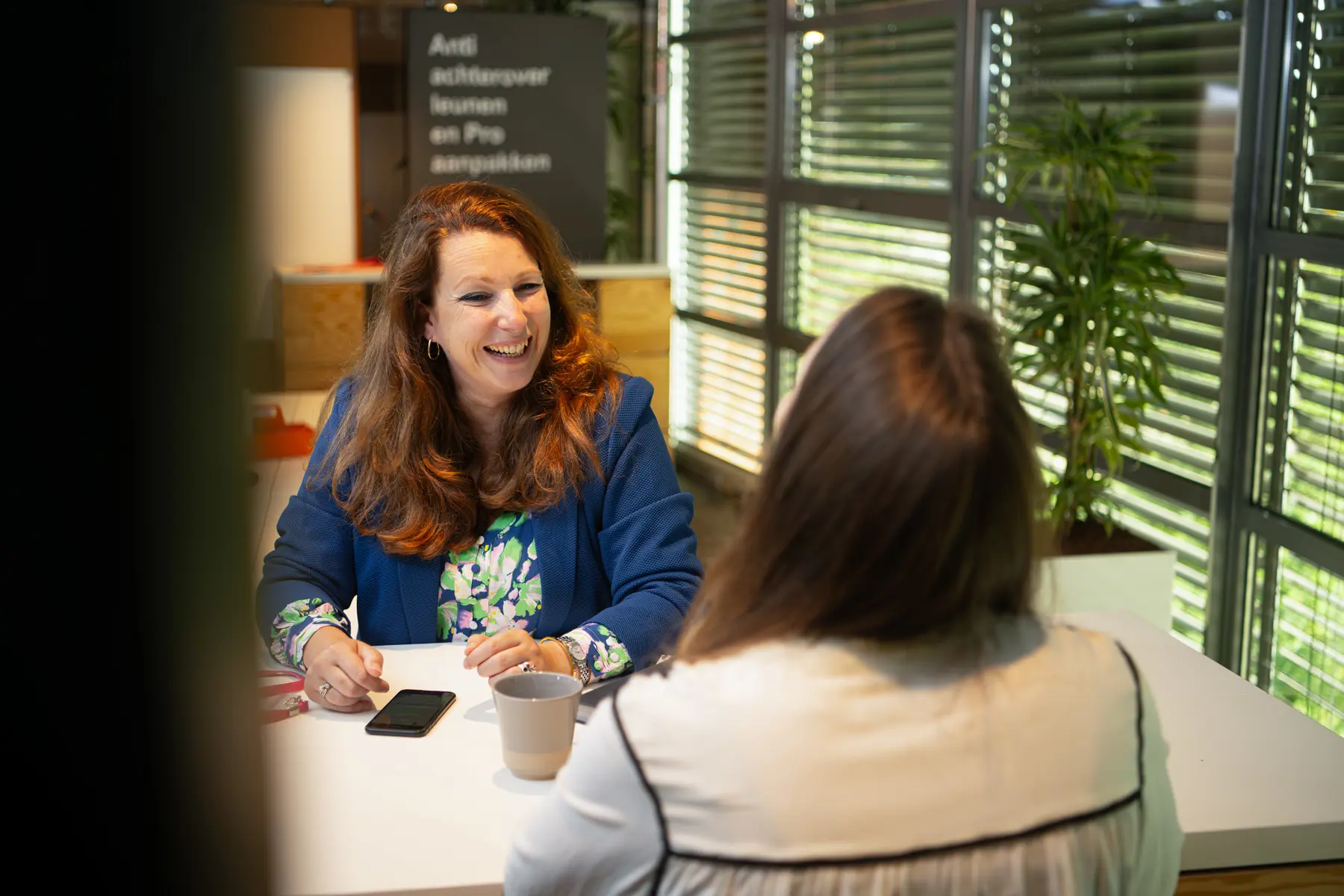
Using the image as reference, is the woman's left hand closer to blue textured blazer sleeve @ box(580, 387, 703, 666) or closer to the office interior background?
blue textured blazer sleeve @ box(580, 387, 703, 666)

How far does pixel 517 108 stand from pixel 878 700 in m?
4.68

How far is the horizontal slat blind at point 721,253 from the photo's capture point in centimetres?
586

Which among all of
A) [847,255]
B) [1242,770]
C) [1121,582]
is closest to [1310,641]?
[1121,582]

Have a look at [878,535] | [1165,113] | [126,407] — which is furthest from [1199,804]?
[1165,113]

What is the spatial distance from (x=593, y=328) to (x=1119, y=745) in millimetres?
1232

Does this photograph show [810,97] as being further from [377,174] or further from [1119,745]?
[1119,745]

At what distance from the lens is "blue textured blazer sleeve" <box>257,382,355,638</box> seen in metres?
1.77

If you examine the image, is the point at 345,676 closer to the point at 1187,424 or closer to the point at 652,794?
the point at 652,794

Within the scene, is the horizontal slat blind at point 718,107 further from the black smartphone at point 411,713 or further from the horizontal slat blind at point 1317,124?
the black smartphone at point 411,713

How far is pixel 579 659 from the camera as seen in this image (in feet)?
5.33

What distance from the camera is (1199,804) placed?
130 centimetres

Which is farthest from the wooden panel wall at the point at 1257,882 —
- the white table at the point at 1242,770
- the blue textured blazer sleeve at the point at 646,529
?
the blue textured blazer sleeve at the point at 646,529

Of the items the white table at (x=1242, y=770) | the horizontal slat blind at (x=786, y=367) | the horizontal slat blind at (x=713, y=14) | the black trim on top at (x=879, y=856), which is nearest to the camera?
the black trim on top at (x=879, y=856)

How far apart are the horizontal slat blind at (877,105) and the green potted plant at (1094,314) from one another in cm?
111
